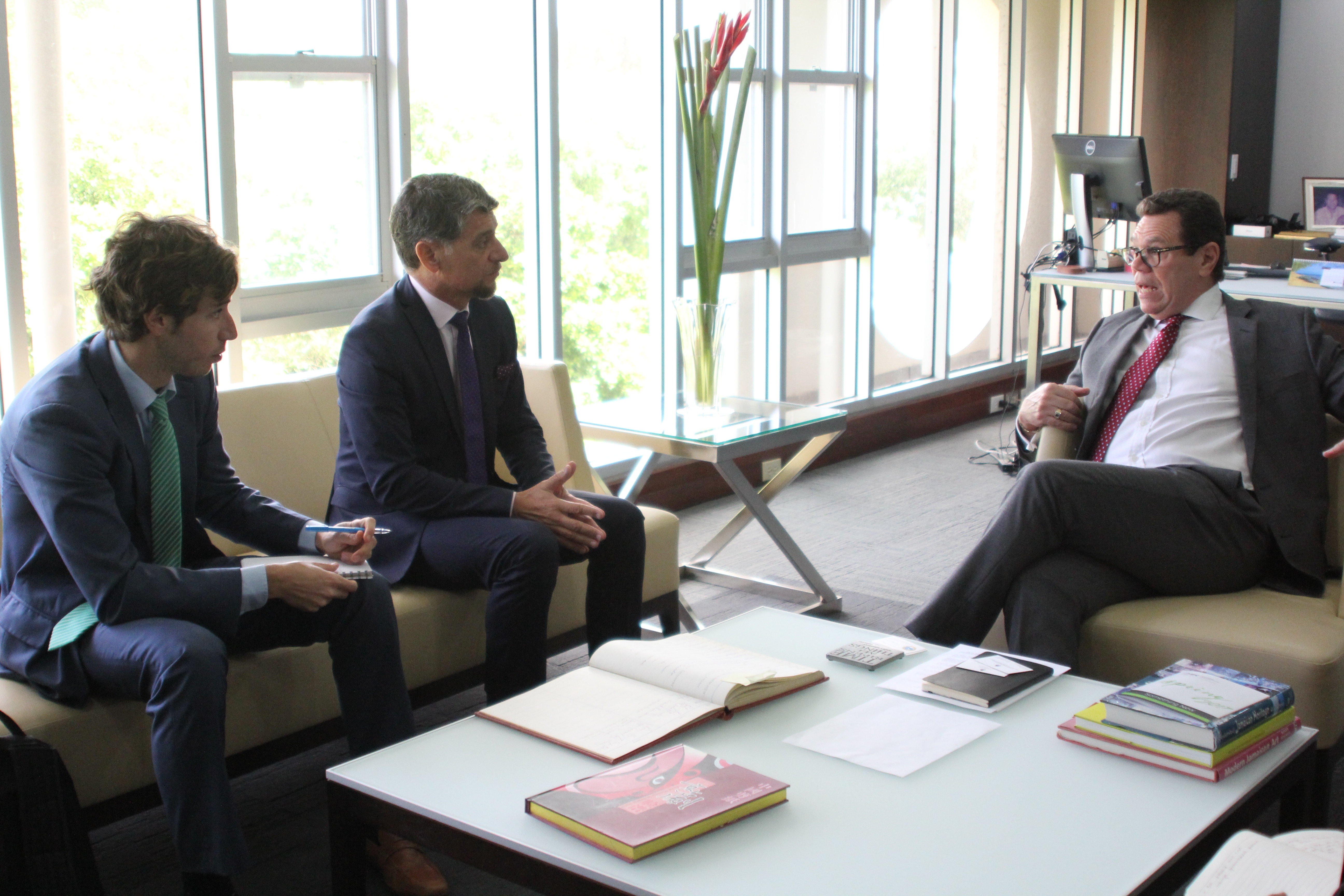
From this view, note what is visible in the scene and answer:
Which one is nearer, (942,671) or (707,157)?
(942,671)

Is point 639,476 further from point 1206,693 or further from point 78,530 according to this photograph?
point 1206,693

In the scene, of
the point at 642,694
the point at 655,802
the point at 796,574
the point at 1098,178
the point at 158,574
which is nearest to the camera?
the point at 655,802

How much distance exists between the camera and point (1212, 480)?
2727mm

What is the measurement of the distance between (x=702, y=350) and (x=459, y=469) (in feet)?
3.45

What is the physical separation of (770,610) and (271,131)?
194 cm

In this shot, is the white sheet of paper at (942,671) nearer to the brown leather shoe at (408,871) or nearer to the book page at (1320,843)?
the book page at (1320,843)

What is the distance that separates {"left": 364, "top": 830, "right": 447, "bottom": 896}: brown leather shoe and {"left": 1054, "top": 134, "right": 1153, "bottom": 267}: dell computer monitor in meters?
4.09

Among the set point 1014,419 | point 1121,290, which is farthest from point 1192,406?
point 1014,419

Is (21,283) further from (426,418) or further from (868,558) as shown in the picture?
(868,558)

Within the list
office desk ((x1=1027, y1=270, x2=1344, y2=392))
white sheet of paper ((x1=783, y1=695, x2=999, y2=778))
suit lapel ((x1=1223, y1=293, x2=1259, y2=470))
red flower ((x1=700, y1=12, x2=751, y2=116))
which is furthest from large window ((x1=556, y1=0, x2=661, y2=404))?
white sheet of paper ((x1=783, y1=695, x2=999, y2=778))

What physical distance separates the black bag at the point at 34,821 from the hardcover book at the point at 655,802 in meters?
0.70

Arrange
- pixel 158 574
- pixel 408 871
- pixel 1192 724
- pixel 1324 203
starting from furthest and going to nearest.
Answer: pixel 1324 203 → pixel 408 871 → pixel 158 574 → pixel 1192 724

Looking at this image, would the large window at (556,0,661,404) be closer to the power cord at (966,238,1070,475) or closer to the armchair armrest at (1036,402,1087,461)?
the power cord at (966,238,1070,475)

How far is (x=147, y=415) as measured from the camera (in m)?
2.15
